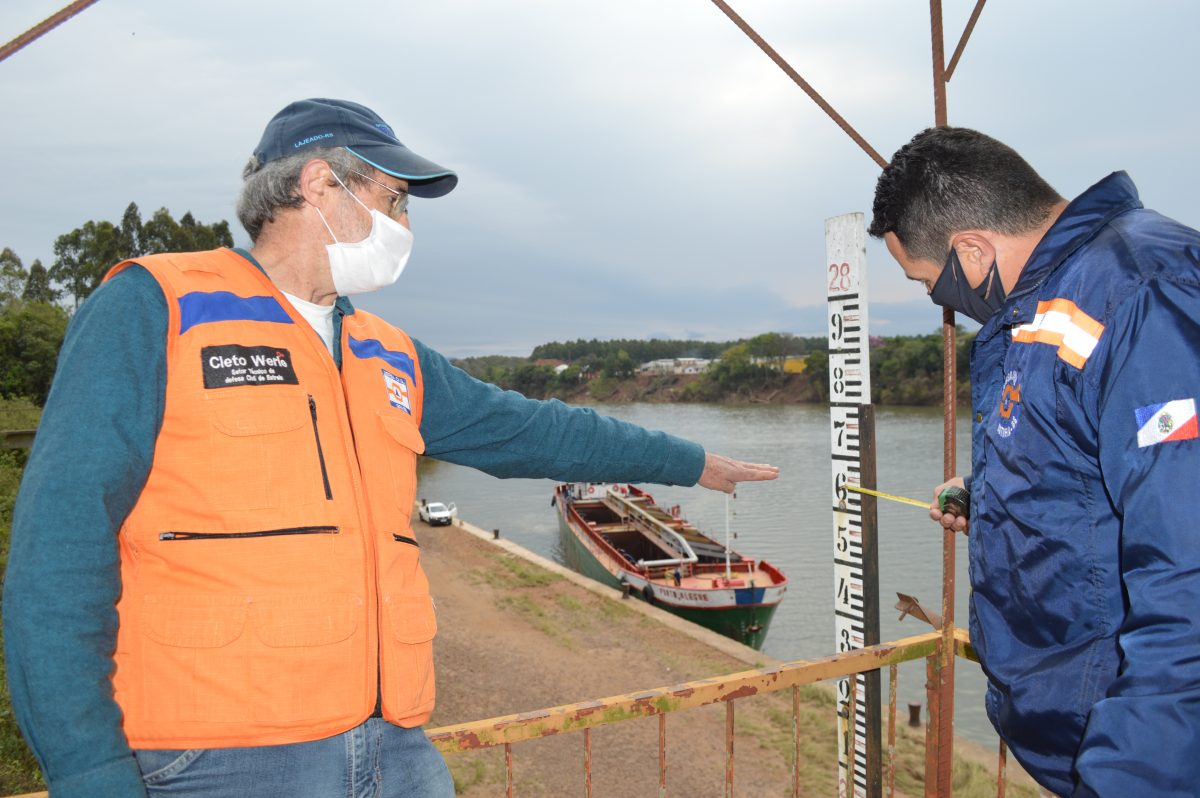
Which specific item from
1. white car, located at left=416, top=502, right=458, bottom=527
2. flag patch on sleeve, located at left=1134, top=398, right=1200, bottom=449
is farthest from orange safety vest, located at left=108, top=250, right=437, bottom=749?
white car, located at left=416, top=502, right=458, bottom=527

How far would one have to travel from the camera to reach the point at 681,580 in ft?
67.3

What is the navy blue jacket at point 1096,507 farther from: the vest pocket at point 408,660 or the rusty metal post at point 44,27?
the rusty metal post at point 44,27

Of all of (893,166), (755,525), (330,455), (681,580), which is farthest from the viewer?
(755,525)

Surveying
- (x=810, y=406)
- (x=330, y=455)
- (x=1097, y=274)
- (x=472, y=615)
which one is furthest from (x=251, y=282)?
(x=810, y=406)

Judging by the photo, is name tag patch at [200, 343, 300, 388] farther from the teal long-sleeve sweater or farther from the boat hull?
the boat hull

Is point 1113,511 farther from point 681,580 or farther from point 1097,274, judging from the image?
point 681,580

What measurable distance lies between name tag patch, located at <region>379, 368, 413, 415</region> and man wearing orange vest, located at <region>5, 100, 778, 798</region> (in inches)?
0.7

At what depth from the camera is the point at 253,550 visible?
1.25 m

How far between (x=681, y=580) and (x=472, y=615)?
562 centimetres

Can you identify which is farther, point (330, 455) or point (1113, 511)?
point (330, 455)

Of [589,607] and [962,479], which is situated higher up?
[962,479]

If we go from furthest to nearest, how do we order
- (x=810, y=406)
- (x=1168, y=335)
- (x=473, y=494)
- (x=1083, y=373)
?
(x=810, y=406)
(x=473, y=494)
(x=1083, y=373)
(x=1168, y=335)

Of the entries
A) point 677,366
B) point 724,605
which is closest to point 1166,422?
point 724,605

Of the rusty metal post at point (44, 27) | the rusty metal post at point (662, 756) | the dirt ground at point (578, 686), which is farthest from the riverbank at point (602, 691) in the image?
the rusty metal post at point (44, 27)
